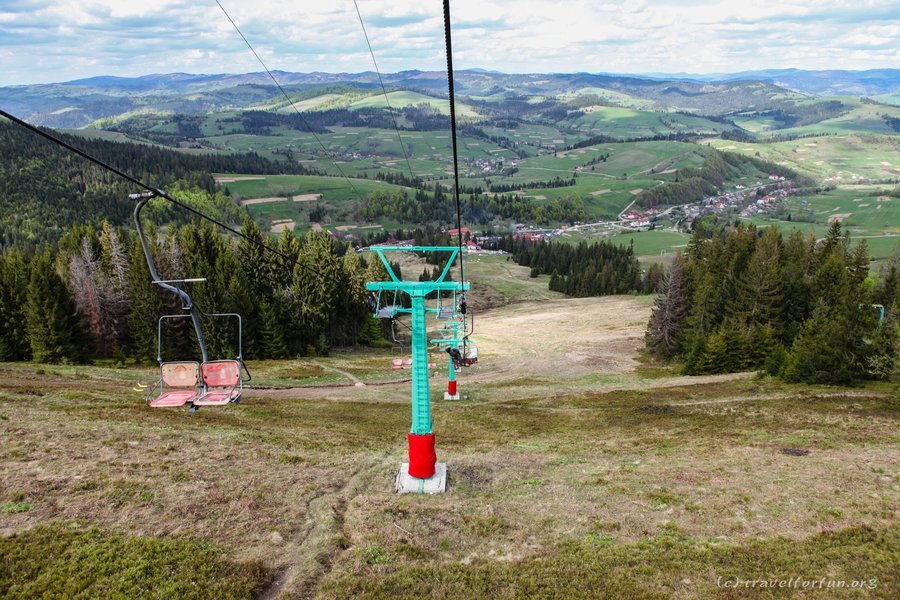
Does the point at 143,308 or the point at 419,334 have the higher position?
the point at 419,334

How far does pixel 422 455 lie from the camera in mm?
22578

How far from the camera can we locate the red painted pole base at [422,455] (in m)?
22.6

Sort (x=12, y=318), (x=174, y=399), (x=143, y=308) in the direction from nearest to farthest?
1. (x=174, y=399)
2. (x=12, y=318)
3. (x=143, y=308)

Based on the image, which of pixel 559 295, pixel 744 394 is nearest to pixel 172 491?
pixel 744 394

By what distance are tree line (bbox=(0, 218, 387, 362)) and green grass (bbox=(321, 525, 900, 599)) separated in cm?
5062

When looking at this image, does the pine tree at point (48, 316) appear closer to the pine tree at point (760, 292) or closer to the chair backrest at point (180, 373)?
the chair backrest at point (180, 373)

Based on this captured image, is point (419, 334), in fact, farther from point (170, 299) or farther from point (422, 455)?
point (170, 299)

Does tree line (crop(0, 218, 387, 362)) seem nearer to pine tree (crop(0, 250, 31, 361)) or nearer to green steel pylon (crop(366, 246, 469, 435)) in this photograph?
pine tree (crop(0, 250, 31, 361))

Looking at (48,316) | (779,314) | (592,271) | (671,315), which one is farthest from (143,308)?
(592,271)

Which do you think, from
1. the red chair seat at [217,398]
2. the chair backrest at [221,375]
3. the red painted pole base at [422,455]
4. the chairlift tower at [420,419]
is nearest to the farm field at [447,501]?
the chairlift tower at [420,419]

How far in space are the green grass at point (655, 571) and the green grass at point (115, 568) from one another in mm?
2837

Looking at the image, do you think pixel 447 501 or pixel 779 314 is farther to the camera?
pixel 779 314

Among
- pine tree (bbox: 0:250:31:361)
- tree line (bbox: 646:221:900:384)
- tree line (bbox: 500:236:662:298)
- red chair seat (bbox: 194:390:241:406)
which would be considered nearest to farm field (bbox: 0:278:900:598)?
red chair seat (bbox: 194:390:241:406)

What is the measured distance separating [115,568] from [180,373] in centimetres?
844
